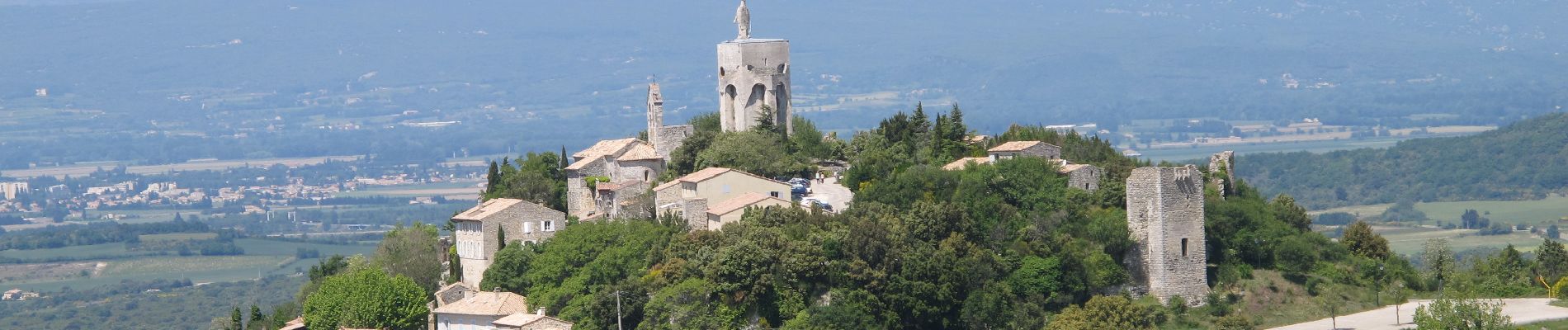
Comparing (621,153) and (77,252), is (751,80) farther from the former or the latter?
(77,252)

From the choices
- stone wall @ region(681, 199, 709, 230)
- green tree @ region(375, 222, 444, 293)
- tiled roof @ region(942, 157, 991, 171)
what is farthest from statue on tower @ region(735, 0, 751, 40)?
stone wall @ region(681, 199, 709, 230)

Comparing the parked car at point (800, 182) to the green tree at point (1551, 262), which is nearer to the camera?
the green tree at point (1551, 262)

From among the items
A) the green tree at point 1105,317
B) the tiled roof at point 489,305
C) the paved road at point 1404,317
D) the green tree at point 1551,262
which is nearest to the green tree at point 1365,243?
→ the green tree at point 1551,262

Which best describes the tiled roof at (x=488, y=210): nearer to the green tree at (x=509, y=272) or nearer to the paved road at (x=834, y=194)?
the green tree at (x=509, y=272)

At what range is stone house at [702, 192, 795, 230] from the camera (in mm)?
55000

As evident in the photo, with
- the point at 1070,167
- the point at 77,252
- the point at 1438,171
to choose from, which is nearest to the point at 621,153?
the point at 1070,167

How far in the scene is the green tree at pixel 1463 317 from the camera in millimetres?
45750

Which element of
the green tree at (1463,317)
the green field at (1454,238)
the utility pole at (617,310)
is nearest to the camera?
the green tree at (1463,317)

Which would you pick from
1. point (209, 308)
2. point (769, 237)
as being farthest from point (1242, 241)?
point (209, 308)

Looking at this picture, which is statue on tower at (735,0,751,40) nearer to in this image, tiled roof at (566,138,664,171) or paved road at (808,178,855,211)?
tiled roof at (566,138,664,171)

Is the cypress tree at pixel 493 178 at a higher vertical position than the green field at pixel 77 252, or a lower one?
higher

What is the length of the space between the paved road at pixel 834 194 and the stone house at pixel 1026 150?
152 inches

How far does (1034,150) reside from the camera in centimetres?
5962

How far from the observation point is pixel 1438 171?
524 feet
